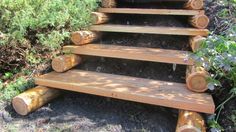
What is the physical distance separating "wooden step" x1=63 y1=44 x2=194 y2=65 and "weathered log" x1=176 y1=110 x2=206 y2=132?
0.59 m

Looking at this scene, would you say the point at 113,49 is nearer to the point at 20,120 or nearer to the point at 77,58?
the point at 77,58

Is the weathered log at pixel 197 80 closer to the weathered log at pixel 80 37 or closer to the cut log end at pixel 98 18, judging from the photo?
the weathered log at pixel 80 37

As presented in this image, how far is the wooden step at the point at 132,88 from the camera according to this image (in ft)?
7.31

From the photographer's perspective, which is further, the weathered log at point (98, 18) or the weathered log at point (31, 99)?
the weathered log at point (98, 18)

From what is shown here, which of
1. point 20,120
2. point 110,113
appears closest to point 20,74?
point 20,120

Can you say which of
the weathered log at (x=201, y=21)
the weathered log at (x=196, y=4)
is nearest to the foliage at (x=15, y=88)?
the weathered log at (x=201, y=21)

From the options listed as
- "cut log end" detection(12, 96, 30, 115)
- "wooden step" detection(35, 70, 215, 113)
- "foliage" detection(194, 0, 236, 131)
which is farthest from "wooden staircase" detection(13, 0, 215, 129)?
"cut log end" detection(12, 96, 30, 115)

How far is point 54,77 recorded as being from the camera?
2842mm

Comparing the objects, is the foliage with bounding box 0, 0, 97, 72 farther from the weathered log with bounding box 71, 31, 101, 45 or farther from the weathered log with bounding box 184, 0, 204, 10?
→ the weathered log with bounding box 184, 0, 204, 10

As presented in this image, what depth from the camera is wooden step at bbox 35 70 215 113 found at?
2229mm

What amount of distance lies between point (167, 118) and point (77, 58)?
52.6 inches

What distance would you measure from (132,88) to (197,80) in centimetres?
61

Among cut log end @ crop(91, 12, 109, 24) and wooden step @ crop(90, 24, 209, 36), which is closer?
wooden step @ crop(90, 24, 209, 36)

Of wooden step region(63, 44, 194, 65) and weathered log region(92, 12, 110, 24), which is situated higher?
weathered log region(92, 12, 110, 24)
